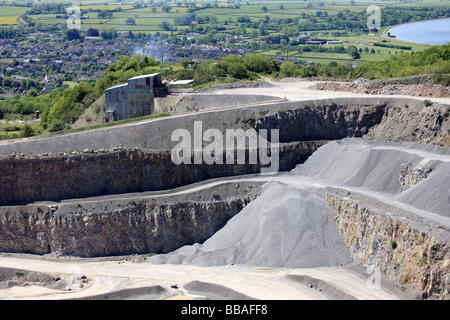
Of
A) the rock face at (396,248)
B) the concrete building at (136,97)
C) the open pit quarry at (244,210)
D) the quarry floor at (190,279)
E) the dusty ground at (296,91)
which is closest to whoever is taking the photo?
the rock face at (396,248)

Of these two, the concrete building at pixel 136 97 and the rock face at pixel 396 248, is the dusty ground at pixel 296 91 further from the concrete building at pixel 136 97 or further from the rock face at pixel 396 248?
the rock face at pixel 396 248

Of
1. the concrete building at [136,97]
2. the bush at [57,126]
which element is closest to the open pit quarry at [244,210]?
the concrete building at [136,97]

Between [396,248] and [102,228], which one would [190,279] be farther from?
[396,248]

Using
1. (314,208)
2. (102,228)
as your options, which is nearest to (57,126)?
(102,228)

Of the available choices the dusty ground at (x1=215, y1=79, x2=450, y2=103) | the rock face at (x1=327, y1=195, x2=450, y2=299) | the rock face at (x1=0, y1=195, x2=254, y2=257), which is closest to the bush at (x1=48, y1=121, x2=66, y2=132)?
the dusty ground at (x1=215, y1=79, x2=450, y2=103)

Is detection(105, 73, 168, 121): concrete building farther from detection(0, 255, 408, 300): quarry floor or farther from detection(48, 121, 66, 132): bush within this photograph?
detection(0, 255, 408, 300): quarry floor
